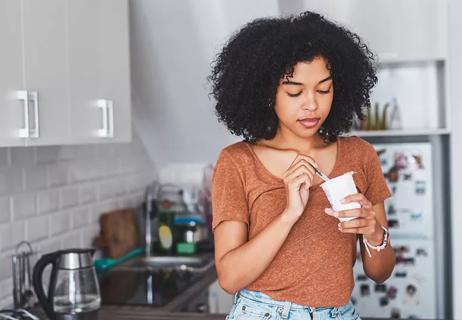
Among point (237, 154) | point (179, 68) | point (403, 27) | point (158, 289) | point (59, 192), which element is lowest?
point (158, 289)

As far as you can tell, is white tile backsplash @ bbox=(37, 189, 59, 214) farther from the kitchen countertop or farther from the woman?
the woman

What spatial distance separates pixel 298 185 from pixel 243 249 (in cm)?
17

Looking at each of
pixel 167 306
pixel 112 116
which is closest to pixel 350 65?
pixel 112 116

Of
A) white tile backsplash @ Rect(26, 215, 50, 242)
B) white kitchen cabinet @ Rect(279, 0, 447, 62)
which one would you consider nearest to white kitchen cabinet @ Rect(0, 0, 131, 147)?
white tile backsplash @ Rect(26, 215, 50, 242)

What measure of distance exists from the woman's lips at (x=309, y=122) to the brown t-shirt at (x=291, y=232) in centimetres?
13

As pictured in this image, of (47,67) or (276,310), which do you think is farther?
(47,67)

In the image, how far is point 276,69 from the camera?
4.90 ft

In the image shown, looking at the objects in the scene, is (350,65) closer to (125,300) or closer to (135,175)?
(125,300)

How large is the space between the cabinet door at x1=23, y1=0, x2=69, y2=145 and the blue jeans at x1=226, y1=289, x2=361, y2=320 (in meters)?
0.68

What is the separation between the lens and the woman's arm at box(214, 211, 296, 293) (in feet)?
4.69

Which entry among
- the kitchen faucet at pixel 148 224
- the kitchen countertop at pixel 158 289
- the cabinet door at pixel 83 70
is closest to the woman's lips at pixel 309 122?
the cabinet door at pixel 83 70

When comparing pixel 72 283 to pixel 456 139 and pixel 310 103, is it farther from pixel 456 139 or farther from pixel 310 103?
pixel 456 139

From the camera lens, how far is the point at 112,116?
2381mm

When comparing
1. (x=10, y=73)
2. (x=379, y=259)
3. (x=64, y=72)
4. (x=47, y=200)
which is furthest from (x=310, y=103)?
(x=47, y=200)
